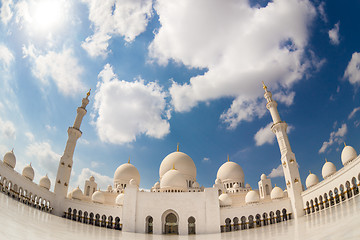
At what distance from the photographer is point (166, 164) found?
1270 inches

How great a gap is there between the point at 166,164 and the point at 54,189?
1351 cm

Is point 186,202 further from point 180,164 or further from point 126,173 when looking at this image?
point 126,173

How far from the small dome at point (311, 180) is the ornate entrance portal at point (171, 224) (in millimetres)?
14708

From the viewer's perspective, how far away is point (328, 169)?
79.3ft

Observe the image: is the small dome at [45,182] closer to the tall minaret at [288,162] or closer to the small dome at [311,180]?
the tall minaret at [288,162]

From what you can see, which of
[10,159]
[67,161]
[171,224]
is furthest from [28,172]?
[171,224]

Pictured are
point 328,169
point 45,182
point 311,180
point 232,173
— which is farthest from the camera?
point 232,173

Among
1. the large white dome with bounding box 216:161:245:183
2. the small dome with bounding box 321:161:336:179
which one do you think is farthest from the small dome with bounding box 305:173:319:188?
the large white dome with bounding box 216:161:245:183

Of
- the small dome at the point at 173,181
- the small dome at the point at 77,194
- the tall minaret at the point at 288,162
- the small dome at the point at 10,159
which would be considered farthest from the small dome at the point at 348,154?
the small dome at the point at 10,159

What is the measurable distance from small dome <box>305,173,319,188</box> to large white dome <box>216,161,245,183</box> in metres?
9.29

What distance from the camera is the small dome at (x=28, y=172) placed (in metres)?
24.4

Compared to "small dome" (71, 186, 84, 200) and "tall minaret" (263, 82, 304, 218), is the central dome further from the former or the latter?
"tall minaret" (263, 82, 304, 218)

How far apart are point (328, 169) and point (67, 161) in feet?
91.2

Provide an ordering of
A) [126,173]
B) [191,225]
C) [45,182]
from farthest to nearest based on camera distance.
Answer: [126,173] < [45,182] < [191,225]
